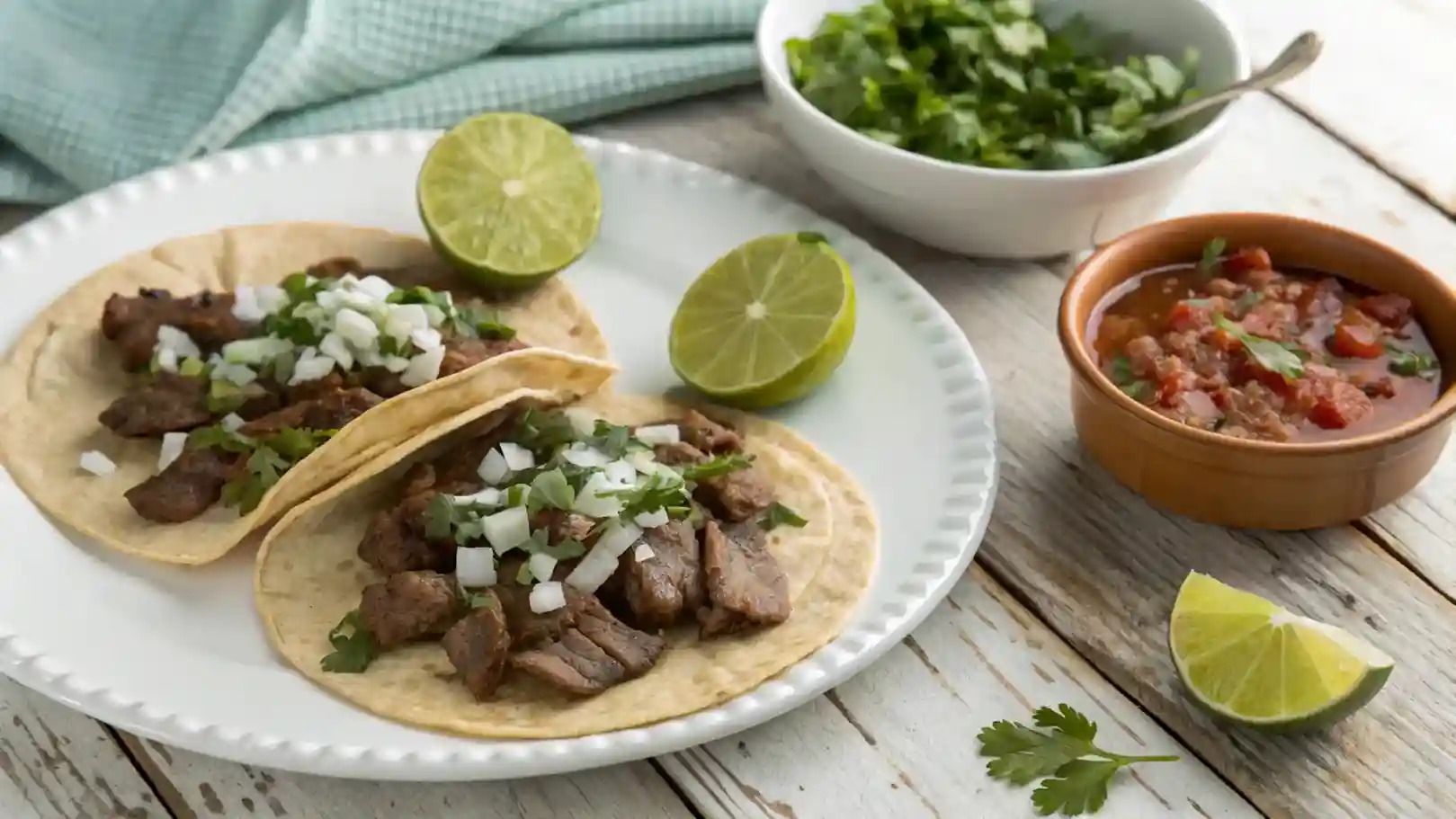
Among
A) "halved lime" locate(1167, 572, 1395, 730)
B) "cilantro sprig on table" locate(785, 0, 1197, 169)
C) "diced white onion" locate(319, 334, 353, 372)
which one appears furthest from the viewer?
"cilantro sprig on table" locate(785, 0, 1197, 169)

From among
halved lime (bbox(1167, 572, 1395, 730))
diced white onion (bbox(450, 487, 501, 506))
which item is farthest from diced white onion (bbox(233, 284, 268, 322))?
halved lime (bbox(1167, 572, 1395, 730))

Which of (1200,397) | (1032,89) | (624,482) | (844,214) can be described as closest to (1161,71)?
(1032,89)

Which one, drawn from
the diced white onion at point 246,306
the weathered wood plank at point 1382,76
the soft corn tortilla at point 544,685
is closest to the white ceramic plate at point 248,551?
the soft corn tortilla at point 544,685

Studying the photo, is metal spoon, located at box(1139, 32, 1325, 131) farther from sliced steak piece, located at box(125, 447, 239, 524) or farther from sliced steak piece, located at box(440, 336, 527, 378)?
sliced steak piece, located at box(125, 447, 239, 524)

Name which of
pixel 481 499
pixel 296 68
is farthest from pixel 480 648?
pixel 296 68

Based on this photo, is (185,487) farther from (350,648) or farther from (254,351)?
(350,648)

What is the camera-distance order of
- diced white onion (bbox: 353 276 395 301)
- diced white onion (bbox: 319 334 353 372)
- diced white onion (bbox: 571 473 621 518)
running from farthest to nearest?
diced white onion (bbox: 353 276 395 301), diced white onion (bbox: 319 334 353 372), diced white onion (bbox: 571 473 621 518)
